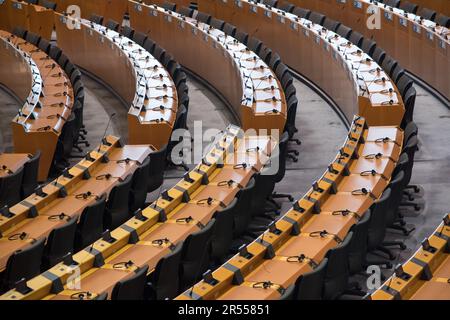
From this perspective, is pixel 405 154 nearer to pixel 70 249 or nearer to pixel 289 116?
pixel 289 116

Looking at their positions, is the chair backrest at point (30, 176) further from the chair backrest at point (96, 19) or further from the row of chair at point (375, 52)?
the chair backrest at point (96, 19)

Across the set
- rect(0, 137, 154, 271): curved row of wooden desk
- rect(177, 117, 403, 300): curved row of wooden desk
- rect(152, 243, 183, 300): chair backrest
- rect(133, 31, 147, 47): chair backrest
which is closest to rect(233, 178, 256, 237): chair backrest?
rect(177, 117, 403, 300): curved row of wooden desk

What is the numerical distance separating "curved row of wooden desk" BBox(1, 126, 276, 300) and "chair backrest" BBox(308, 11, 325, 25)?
581 centimetres

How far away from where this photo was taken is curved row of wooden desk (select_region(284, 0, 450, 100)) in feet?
49.3

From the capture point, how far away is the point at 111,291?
8516 mm

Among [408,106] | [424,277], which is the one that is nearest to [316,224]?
[424,277]

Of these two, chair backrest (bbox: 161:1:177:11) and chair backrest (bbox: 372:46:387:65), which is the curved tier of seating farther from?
chair backrest (bbox: 161:1:177:11)

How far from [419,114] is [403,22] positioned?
6.99ft

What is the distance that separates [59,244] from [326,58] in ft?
23.3

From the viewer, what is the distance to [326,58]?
15391mm

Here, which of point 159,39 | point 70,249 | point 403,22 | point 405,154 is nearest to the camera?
point 70,249

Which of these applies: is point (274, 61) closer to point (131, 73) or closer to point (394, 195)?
point (131, 73)
